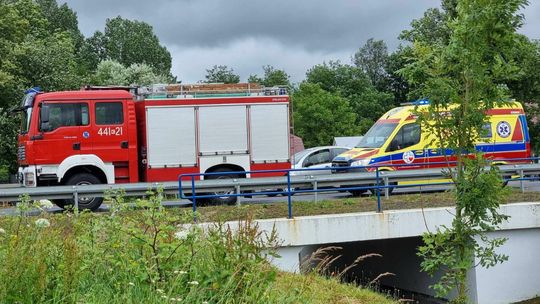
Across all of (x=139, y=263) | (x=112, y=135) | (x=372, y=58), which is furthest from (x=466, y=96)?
(x=372, y=58)

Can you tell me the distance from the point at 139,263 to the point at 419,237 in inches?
425

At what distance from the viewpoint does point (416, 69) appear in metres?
8.21

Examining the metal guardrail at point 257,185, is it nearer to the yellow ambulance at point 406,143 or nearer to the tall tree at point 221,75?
the yellow ambulance at point 406,143

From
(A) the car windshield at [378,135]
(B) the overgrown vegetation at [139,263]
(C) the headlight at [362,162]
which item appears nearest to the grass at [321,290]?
(B) the overgrown vegetation at [139,263]

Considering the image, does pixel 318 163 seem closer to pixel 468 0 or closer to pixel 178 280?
pixel 468 0

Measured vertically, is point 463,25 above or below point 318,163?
above

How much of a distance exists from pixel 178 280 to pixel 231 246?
1.84ft

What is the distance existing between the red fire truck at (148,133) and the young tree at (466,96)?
33.1 ft

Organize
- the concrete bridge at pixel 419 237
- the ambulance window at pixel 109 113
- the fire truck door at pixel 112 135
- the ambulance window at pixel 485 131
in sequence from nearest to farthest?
the ambulance window at pixel 485 131, the concrete bridge at pixel 419 237, the fire truck door at pixel 112 135, the ambulance window at pixel 109 113

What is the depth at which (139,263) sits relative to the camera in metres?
5.93

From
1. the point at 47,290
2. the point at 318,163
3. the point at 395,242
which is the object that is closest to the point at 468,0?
the point at 47,290

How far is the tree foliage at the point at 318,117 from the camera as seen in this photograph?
192 ft

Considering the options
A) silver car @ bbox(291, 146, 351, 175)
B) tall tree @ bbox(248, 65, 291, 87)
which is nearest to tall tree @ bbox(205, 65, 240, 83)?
tall tree @ bbox(248, 65, 291, 87)

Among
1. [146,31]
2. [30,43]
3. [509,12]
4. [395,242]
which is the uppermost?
[146,31]
